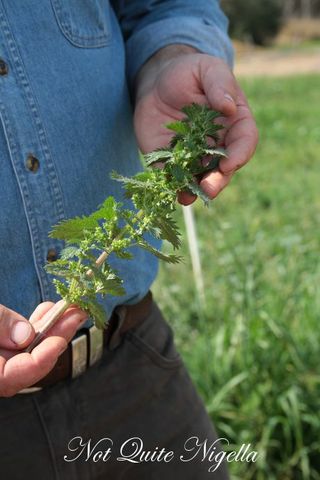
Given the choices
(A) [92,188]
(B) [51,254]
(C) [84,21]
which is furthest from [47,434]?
(C) [84,21]

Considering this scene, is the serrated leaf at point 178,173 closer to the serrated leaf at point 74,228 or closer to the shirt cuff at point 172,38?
the serrated leaf at point 74,228

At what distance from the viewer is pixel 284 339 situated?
2590 millimetres

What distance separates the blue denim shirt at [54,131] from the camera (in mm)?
1206

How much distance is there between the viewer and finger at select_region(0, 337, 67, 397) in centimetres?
97

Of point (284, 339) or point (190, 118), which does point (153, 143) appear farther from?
point (284, 339)

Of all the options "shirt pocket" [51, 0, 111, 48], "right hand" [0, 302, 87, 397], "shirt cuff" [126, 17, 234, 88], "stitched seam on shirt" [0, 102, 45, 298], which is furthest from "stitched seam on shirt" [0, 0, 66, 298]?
"shirt cuff" [126, 17, 234, 88]

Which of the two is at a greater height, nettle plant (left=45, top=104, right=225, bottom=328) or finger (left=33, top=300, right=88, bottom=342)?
nettle plant (left=45, top=104, right=225, bottom=328)

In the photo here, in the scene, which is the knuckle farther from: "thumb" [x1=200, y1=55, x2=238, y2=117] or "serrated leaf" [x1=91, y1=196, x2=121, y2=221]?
"thumb" [x1=200, y1=55, x2=238, y2=117]

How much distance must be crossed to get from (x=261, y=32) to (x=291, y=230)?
2389 centimetres

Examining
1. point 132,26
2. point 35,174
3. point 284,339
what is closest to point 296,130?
point 284,339

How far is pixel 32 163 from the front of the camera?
4.00ft

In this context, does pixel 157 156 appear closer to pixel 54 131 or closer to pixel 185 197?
pixel 185 197

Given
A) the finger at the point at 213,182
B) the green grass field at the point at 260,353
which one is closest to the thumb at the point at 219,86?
the finger at the point at 213,182

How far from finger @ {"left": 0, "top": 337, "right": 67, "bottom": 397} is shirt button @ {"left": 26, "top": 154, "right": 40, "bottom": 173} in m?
0.34
